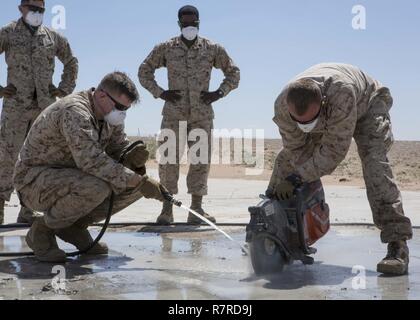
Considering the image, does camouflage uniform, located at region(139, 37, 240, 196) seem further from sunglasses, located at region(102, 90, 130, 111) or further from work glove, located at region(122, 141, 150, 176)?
sunglasses, located at region(102, 90, 130, 111)

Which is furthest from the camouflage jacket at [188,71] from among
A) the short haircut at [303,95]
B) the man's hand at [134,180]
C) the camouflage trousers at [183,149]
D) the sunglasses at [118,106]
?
the short haircut at [303,95]

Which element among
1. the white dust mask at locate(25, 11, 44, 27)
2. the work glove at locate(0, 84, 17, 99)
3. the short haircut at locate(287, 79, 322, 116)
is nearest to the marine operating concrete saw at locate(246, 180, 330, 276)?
the short haircut at locate(287, 79, 322, 116)

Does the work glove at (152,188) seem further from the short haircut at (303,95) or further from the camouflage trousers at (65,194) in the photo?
the short haircut at (303,95)

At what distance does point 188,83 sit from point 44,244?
11.3ft

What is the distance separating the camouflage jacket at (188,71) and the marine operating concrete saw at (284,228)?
11.6 feet

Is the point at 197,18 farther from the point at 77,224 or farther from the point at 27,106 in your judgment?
the point at 77,224

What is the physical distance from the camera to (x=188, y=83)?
872 centimetres

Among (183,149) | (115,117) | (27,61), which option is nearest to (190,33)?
(183,149)

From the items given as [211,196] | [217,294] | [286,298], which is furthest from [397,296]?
[211,196]

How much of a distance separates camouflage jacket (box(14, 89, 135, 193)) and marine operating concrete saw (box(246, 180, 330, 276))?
114cm

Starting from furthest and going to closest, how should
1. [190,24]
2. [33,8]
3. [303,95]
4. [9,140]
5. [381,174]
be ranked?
[190,24], [33,8], [9,140], [381,174], [303,95]

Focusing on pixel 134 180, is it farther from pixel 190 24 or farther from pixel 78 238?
pixel 190 24

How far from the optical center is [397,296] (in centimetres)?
452
